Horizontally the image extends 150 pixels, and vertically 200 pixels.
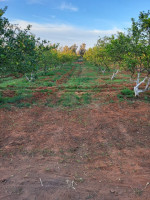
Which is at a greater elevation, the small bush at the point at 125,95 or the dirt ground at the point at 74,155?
the small bush at the point at 125,95

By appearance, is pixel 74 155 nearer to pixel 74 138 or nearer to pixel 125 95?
pixel 74 138

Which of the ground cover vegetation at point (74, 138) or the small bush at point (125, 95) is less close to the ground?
the small bush at point (125, 95)

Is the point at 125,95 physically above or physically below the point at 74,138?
above

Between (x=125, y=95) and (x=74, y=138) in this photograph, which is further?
(x=125, y=95)

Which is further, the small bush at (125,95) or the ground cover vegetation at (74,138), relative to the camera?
the small bush at (125,95)

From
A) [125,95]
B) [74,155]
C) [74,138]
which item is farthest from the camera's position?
[125,95]

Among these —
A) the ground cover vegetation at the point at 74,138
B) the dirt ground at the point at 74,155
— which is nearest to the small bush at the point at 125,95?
the ground cover vegetation at the point at 74,138

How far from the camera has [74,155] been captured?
585 cm

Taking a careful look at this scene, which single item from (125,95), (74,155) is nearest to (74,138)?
(74,155)

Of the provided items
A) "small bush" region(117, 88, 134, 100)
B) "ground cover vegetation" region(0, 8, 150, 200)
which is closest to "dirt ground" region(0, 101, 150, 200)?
"ground cover vegetation" region(0, 8, 150, 200)

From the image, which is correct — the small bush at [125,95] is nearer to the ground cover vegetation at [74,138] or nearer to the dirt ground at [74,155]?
the ground cover vegetation at [74,138]

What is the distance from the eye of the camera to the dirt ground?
420 centimetres

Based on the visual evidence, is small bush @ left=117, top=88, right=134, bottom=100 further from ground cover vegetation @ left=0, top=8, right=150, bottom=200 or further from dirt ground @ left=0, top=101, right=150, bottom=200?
dirt ground @ left=0, top=101, right=150, bottom=200

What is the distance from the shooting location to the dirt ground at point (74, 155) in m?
4.20
